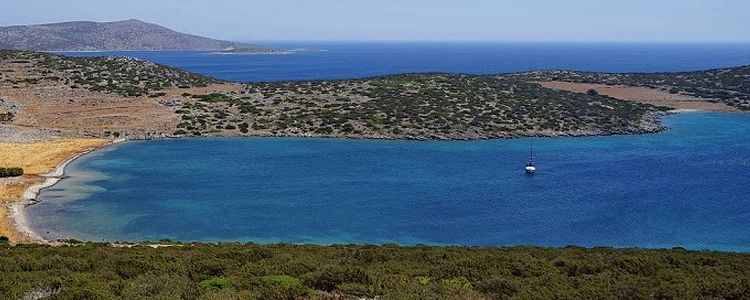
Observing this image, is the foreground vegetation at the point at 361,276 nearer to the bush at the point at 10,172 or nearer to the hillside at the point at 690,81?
the bush at the point at 10,172

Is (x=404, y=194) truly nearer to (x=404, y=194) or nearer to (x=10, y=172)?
(x=404, y=194)

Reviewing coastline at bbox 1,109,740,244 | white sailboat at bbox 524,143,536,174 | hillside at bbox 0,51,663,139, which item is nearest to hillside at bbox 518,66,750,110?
hillside at bbox 0,51,663,139

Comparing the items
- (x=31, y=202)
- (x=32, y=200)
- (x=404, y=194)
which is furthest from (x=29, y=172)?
(x=404, y=194)

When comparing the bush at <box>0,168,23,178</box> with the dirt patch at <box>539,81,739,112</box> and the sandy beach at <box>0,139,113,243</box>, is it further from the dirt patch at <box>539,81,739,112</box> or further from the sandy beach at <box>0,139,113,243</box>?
the dirt patch at <box>539,81,739,112</box>

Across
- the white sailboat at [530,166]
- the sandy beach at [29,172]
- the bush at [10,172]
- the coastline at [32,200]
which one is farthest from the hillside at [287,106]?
the bush at [10,172]

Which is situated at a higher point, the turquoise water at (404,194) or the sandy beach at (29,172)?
the sandy beach at (29,172)

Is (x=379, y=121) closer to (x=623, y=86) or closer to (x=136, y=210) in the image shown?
(x=136, y=210)
